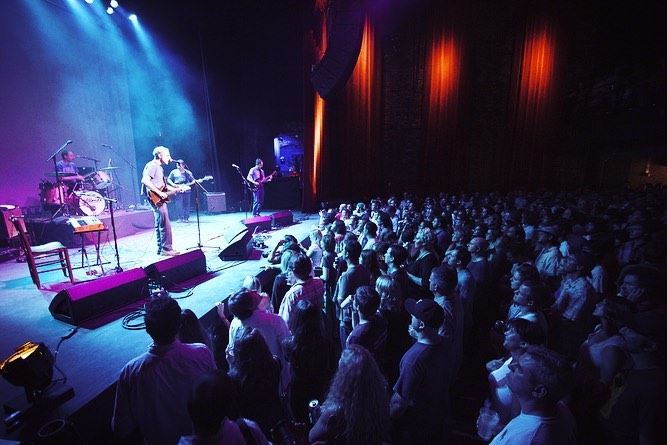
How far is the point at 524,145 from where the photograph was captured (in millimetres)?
12984

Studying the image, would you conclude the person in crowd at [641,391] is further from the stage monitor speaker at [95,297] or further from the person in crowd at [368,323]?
the stage monitor speaker at [95,297]

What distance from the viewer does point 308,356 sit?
2.17m

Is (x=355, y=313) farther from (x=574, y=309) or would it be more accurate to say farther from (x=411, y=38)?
(x=411, y=38)

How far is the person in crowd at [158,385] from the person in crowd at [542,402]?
1.57 metres

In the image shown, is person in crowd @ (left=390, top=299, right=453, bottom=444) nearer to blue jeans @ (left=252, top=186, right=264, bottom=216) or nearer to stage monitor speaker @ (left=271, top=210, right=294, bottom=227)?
stage monitor speaker @ (left=271, top=210, right=294, bottom=227)

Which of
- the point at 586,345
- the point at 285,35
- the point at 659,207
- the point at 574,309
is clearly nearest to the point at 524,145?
the point at 659,207

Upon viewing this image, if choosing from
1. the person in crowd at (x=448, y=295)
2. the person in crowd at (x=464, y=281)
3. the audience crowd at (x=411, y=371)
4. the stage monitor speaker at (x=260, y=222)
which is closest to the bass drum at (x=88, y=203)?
the stage monitor speaker at (x=260, y=222)

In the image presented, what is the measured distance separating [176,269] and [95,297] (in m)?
1.11

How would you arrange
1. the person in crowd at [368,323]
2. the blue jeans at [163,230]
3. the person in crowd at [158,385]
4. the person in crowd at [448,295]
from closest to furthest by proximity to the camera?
the person in crowd at [158,385]
the person in crowd at [368,323]
the person in crowd at [448,295]
the blue jeans at [163,230]

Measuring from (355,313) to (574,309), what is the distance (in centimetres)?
183

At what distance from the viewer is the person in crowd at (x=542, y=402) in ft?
4.14

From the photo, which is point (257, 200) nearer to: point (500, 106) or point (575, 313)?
point (575, 313)

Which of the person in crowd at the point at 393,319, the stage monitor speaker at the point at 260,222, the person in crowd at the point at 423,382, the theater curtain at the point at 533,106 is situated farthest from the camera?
the theater curtain at the point at 533,106

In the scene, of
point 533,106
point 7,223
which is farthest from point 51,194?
point 533,106
